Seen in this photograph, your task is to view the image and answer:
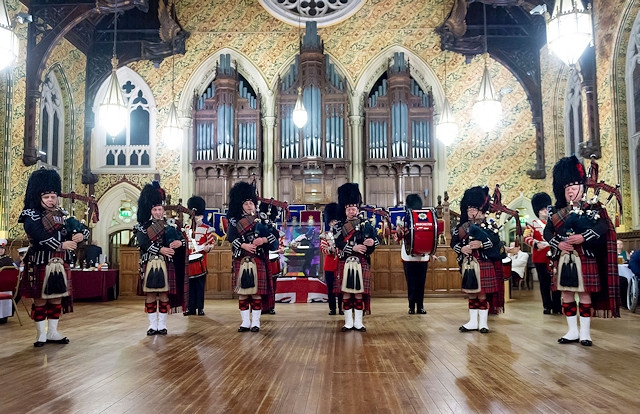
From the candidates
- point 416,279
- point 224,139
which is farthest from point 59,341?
point 224,139

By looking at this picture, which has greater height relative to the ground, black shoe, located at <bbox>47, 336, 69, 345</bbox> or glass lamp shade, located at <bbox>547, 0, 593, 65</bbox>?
glass lamp shade, located at <bbox>547, 0, 593, 65</bbox>

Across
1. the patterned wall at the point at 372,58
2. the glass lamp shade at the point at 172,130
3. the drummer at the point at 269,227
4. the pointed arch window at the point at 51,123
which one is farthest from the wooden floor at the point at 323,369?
the patterned wall at the point at 372,58

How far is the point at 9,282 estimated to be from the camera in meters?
7.13

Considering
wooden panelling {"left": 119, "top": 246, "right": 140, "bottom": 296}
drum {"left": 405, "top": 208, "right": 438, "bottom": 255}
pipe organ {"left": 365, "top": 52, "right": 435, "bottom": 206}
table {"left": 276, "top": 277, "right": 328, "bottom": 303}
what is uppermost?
pipe organ {"left": 365, "top": 52, "right": 435, "bottom": 206}

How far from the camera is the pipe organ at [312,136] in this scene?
13.9 metres

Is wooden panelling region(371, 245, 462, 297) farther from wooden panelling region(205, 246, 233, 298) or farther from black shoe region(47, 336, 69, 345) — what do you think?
black shoe region(47, 336, 69, 345)

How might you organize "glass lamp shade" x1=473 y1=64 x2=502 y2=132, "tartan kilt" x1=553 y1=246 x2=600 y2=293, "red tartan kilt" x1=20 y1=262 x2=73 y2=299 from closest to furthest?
1. "tartan kilt" x1=553 y1=246 x2=600 y2=293
2. "red tartan kilt" x1=20 y1=262 x2=73 y2=299
3. "glass lamp shade" x1=473 y1=64 x2=502 y2=132

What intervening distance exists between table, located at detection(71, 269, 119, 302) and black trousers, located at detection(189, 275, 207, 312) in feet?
12.0

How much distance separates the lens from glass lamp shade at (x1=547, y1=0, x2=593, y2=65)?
7375 millimetres

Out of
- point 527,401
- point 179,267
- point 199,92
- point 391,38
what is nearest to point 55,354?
point 179,267

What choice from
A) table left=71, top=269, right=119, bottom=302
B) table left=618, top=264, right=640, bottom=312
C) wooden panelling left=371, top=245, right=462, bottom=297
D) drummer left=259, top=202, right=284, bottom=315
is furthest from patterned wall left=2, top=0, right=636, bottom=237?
drummer left=259, top=202, right=284, bottom=315

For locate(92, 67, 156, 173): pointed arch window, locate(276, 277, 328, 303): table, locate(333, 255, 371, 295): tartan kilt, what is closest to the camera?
locate(333, 255, 371, 295): tartan kilt

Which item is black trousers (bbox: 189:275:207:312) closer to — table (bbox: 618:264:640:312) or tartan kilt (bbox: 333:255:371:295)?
tartan kilt (bbox: 333:255:371:295)

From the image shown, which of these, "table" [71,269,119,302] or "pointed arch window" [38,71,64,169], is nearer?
"table" [71,269,119,302]
